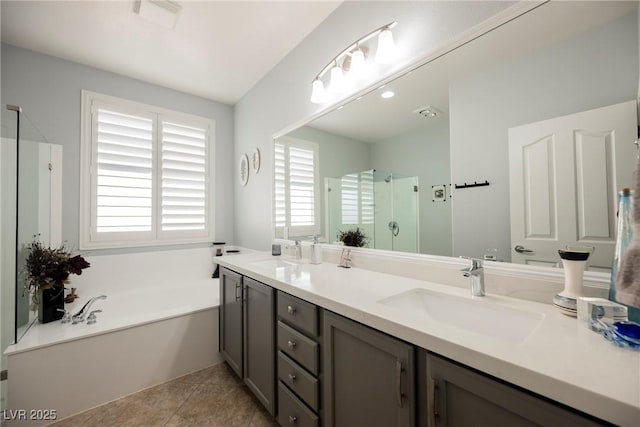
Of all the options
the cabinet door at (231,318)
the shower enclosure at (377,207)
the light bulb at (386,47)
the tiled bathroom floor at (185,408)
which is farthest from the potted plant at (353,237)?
the tiled bathroom floor at (185,408)

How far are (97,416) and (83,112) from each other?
2.48 m

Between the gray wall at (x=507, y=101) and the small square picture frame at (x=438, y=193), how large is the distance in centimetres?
5

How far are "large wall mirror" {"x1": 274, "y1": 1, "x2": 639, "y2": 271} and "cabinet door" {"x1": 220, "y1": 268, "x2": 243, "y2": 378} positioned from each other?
0.98 metres

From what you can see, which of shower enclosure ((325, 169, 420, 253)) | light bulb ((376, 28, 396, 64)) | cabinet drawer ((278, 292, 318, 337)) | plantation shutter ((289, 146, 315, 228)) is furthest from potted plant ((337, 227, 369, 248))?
light bulb ((376, 28, 396, 64))

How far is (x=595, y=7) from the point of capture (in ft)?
2.70

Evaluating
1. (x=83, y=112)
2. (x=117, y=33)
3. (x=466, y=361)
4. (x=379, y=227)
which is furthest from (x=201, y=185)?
(x=466, y=361)

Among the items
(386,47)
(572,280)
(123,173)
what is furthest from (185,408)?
(386,47)

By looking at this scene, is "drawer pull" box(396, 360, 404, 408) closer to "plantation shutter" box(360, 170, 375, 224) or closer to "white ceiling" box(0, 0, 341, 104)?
"plantation shutter" box(360, 170, 375, 224)

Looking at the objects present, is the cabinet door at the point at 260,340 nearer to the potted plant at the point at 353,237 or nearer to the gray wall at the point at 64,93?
the potted plant at the point at 353,237

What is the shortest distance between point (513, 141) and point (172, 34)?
8.01 feet

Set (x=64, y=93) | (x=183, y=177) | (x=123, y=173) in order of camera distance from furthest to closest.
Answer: (x=183, y=177) < (x=123, y=173) < (x=64, y=93)

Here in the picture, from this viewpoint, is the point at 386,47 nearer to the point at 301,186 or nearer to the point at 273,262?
the point at 301,186

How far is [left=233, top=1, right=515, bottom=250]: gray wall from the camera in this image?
3.83 ft

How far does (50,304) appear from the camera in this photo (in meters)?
1.80
